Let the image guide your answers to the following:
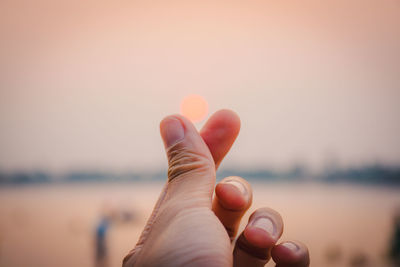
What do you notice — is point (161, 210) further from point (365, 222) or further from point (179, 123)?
point (365, 222)

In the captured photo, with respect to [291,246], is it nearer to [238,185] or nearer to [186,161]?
[238,185]

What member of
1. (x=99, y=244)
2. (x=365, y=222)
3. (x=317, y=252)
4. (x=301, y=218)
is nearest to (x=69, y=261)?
(x=99, y=244)

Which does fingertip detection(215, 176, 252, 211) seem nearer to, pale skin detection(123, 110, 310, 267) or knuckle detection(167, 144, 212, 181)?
pale skin detection(123, 110, 310, 267)

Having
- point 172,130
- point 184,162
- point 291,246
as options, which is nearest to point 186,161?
point 184,162

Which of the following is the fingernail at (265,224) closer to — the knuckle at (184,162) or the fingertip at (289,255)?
the fingertip at (289,255)

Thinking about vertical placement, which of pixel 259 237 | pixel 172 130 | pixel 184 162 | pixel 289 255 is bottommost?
pixel 289 255

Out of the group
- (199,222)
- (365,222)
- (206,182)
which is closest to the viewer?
(199,222)
